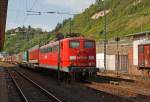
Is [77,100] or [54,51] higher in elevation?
[54,51]

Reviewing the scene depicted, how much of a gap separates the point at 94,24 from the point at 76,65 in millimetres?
76708

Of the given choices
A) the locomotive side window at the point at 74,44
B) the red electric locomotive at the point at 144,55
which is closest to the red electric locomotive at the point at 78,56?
the locomotive side window at the point at 74,44

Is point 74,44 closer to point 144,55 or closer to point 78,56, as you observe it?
point 78,56

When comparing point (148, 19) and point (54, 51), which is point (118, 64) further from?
point (148, 19)

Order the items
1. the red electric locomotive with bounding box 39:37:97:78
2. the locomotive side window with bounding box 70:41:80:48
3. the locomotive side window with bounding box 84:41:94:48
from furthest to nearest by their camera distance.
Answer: the locomotive side window with bounding box 84:41:94:48 < the locomotive side window with bounding box 70:41:80:48 < the red electric locomotive with bounding box 39:37:97:78

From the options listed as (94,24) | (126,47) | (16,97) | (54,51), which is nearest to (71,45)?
(54,51)

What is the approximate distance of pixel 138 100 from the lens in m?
18.4

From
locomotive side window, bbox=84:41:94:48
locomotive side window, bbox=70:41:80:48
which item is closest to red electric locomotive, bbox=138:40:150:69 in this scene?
locomotive side window, bbox=84:41:94:48

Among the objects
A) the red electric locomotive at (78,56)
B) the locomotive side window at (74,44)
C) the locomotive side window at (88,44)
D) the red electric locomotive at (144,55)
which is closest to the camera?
the red electric locomotive at (78,56)

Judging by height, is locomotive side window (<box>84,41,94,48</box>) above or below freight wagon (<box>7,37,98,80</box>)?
above

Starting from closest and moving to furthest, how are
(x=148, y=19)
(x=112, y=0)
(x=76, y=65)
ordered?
(x=76, y=65), (x=148, y=19), (x=112, y=0)

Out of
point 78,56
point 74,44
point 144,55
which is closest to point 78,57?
point 78,56

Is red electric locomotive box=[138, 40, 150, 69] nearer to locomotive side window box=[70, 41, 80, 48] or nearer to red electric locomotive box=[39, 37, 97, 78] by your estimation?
red electric locomotive box=[39, 37, 97, 78]

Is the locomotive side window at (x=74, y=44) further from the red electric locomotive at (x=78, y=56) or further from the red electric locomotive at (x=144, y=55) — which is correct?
the red electric locomotive at (x=144, y=55)
